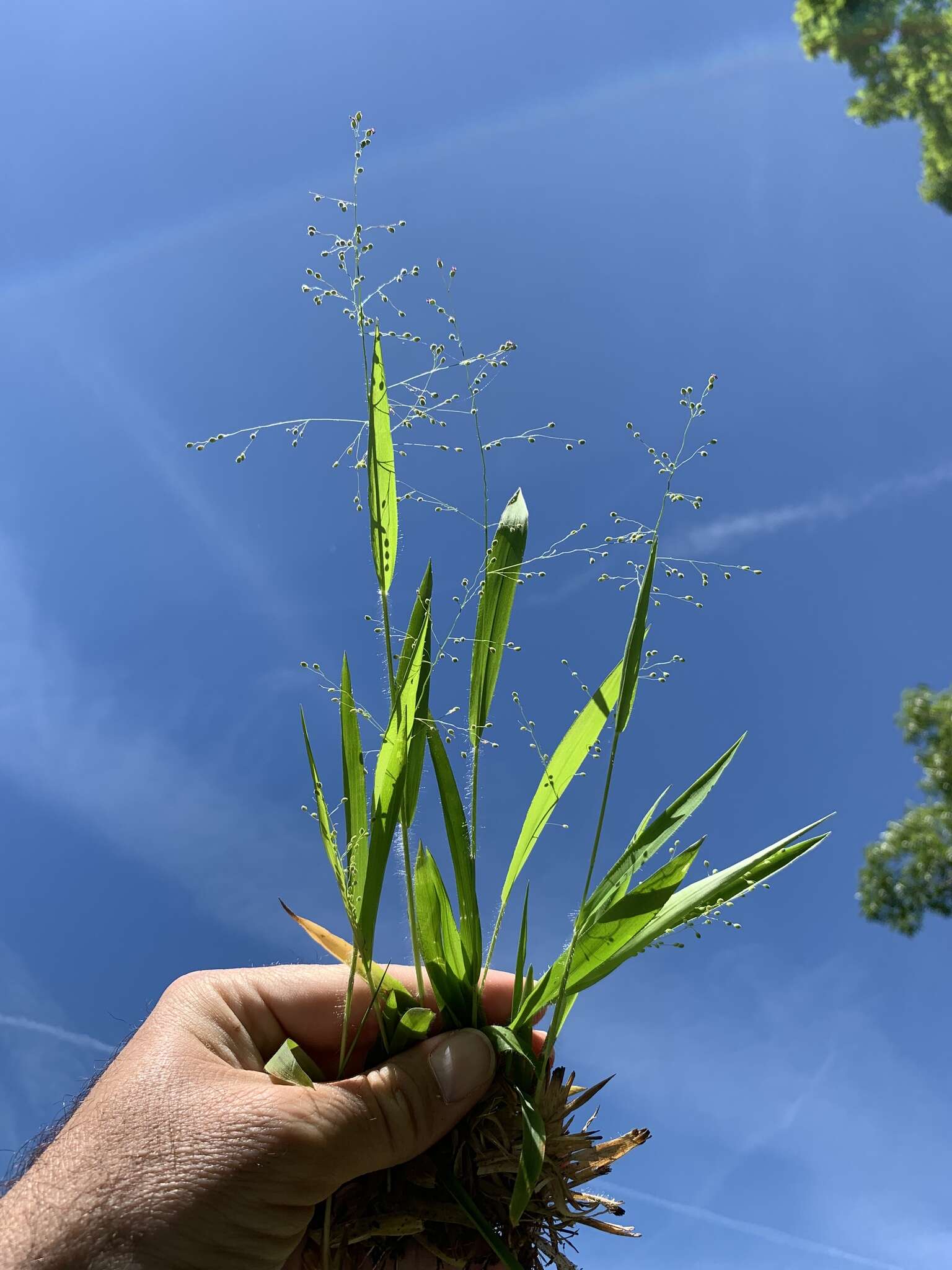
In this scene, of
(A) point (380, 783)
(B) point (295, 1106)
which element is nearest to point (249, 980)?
(B) point (295, 1106)

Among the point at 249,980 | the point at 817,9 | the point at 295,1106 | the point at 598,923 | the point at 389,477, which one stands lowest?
the point at 295,1106

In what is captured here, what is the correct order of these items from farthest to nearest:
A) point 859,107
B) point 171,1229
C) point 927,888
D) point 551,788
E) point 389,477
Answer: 1. point 859,107
2. point 927,888
3. point 551,788
4. point 389,477
5. point 171,1229

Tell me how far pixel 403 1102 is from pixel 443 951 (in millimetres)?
215

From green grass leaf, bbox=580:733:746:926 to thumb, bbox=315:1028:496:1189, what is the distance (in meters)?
0.24

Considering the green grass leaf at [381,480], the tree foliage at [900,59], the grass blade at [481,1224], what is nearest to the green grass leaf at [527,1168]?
the grass blade at [481,1224]

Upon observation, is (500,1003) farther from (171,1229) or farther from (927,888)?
(927,888)

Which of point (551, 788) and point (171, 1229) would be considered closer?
point (171, 1229)

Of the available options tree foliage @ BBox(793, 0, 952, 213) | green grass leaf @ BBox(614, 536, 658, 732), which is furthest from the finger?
tree foliage @ BBox(793, 0, 952, 213)

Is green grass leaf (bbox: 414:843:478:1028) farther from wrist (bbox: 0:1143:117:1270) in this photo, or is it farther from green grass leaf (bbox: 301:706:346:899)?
wrist (bbox: 0:1143:117:1270)

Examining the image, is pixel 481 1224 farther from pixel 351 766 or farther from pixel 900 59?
pixel 900 59

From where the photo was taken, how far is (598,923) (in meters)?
1.10

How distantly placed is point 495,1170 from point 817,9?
7506 millimetres

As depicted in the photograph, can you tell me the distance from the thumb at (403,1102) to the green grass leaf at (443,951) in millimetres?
61

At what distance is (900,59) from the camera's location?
19.0ft
